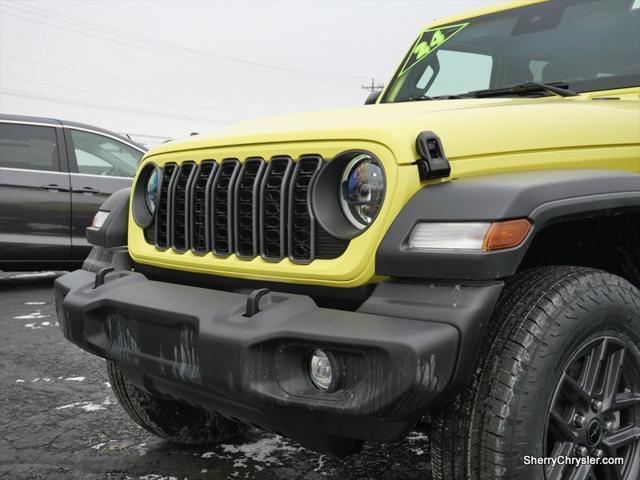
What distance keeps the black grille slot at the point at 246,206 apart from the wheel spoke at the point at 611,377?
3.72 feet

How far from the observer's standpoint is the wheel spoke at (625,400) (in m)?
2.07

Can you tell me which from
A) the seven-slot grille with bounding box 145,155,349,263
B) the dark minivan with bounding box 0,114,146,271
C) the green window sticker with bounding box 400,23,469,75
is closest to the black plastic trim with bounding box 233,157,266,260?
the seven-slot grille with bounding box 145,155,349,263

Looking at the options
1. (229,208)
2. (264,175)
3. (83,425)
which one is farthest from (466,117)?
(83,425)

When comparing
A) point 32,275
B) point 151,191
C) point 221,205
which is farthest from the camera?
point 32,275

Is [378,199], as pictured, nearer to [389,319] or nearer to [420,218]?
[420,218]

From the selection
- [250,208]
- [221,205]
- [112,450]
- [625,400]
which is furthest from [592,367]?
[112,450]

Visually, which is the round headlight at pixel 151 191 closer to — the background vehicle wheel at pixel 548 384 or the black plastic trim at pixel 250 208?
the black plastic trim at pixel 250 208

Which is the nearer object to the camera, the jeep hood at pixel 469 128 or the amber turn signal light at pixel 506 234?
the amber turn signal light at pixel 506 234

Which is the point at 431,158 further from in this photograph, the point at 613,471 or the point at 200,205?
the point at 613,471

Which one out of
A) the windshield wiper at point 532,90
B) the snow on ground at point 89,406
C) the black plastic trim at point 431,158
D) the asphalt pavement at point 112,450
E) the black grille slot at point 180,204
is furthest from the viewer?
the snow on ground at point 89,406

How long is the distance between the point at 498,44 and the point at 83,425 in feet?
9.16

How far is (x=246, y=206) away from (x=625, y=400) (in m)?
1.32

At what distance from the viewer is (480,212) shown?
176cm

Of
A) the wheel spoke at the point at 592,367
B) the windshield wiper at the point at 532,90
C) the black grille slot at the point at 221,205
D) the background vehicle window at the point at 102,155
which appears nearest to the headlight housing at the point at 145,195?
the black grille slot at the point at 221,205
